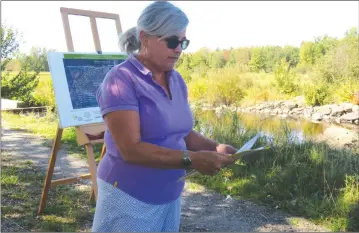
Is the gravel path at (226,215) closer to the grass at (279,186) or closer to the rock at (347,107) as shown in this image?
the grass at (279,186)

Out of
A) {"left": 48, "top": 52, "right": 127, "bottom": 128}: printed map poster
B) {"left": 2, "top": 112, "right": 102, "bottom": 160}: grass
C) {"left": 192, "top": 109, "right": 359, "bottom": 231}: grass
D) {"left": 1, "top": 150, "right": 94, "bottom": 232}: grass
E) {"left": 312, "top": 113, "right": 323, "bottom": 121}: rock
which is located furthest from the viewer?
{"left": 312, "top": 113, "right": 323, "bottom": 121}: rock

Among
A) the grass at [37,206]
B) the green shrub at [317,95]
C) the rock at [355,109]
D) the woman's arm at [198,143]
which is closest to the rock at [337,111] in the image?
the rock at [355,109]

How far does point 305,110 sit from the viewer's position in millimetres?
13562

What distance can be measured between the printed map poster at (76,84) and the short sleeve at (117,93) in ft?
5.85

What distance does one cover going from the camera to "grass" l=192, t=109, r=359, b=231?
353 cm

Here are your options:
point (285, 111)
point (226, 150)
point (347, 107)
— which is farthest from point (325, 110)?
point (226, 150)

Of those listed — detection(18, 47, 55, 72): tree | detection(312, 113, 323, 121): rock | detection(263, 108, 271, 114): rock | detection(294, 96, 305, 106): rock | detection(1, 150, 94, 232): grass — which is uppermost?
detection(18, 47, 55, 72): tree

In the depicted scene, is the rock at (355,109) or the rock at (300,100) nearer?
the rock at (355,109)

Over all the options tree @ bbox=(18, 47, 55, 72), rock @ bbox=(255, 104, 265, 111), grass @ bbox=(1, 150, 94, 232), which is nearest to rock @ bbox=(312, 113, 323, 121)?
rock @ bbox=(255, 104, 265, 111)

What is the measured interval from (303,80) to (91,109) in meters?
14.8

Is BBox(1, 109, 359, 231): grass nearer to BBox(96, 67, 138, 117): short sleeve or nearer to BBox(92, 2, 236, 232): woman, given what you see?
BBox(92, 2, 236, 232): woman

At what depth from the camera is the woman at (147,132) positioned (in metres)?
1.30

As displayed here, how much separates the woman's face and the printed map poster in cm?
177

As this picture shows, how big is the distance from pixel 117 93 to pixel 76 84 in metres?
1.97
